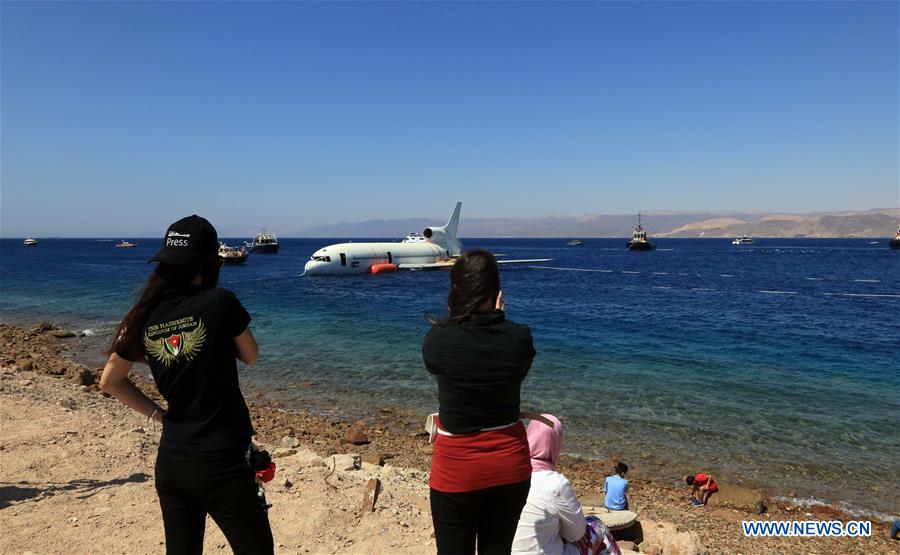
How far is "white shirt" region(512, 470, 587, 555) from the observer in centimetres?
254

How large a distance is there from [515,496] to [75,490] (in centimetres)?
508

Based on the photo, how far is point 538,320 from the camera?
2597 cm

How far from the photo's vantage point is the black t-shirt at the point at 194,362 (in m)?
2.21

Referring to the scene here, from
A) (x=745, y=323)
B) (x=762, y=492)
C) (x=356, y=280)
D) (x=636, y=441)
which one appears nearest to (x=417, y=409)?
(x=636, y=441)

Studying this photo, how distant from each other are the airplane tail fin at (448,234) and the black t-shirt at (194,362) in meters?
65.4

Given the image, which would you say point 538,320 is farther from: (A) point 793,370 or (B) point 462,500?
(B) point 462,500

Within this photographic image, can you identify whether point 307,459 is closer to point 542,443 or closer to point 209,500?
point 209,500

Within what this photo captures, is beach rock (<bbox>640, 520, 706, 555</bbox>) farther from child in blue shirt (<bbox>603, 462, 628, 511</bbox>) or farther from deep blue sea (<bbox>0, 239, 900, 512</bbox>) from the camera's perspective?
deep blue sea (<bbox>0, 239, 900, 512</bbox>)

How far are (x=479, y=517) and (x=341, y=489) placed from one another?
3.52 m

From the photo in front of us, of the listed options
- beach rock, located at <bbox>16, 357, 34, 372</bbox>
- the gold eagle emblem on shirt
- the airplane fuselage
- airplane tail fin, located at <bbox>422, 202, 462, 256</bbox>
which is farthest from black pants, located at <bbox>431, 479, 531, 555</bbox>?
airplane tail fin, located at <bbox>422, 202, 462, 256</bbox>

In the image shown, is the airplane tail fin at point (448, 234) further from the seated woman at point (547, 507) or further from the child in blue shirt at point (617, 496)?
the seated woman at point (547, 507)

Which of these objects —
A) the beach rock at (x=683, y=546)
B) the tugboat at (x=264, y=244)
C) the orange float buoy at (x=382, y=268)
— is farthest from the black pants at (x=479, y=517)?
the tugboat at (x=264, y=244)

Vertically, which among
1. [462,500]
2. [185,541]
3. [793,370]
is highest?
[462,500]

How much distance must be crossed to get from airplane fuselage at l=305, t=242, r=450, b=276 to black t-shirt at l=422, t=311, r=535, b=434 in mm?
51284
